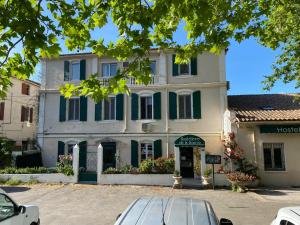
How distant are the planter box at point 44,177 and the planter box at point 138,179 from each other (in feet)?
6.37

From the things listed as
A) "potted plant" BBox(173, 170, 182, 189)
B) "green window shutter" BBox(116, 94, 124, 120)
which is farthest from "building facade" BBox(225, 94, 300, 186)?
"green window shutter" BBox(116, 94, 124, 120)

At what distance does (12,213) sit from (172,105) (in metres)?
16.0

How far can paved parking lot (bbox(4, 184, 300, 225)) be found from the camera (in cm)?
1052

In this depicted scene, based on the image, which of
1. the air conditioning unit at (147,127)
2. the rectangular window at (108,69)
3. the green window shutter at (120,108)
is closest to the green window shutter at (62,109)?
the rectangular window at (108,69)

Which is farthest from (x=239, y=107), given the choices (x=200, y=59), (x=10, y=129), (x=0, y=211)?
A: (x=10, y=129)

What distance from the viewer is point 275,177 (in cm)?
1759

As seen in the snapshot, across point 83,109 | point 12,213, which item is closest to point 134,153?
point 83,109

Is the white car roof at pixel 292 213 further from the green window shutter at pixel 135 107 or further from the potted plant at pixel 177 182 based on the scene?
the green window shutter at pixel 135 107

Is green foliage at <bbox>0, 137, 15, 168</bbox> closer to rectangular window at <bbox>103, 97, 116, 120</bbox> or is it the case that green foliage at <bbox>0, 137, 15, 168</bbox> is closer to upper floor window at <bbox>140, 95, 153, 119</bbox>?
rectangular window at <bbox>103, 97, 116, 120</bbox>

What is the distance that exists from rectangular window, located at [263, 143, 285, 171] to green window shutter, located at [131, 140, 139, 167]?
7.82m

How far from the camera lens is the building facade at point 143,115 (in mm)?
20672

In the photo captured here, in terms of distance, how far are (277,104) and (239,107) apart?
2.58m

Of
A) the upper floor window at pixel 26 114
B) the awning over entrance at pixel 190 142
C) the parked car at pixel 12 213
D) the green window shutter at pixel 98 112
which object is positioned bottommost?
the parked car at pixel 12 213

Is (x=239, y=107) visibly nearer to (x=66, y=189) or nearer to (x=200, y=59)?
(x=200, y=59)
